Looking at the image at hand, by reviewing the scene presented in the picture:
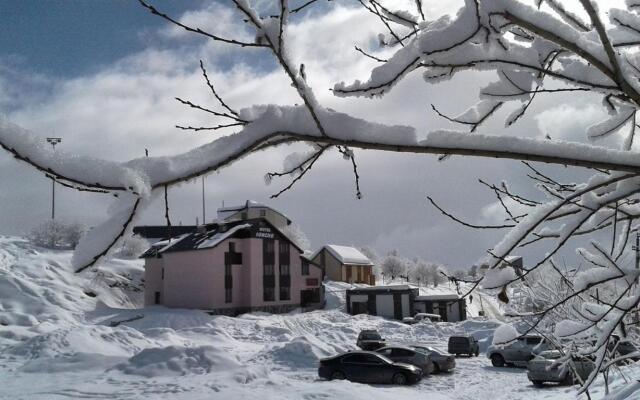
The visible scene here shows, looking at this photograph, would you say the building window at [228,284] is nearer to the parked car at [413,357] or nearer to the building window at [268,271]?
the building window at [268,271]

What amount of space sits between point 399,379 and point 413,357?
231cm

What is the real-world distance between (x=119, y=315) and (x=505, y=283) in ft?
116

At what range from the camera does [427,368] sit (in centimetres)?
1938

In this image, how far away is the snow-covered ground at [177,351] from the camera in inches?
537

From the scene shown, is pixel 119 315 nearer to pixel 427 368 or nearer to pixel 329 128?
pixel 427 368

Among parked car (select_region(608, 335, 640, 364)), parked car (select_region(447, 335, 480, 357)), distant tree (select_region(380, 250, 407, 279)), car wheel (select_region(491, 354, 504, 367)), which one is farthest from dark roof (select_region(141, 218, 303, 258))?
distant tree (select_region(380, 250, 407, 279))

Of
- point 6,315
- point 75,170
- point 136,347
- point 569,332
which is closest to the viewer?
point 75,170

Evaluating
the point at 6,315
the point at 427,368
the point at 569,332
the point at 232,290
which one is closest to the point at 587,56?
the point at 569,332

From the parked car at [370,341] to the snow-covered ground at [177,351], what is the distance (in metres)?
1.19

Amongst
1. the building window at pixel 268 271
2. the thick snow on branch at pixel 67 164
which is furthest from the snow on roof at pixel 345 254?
the thick snow on branch at pixel 67 164

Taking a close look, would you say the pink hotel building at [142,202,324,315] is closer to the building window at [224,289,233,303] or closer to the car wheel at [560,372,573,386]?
the building window at [224,289,233,303]

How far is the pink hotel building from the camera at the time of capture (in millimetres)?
38219

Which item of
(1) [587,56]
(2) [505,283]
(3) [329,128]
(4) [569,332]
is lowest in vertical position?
(4) [569,332]

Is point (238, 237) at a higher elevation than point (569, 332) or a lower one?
higher
